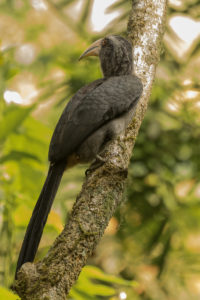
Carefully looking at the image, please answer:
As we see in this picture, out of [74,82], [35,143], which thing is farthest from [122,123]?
[74,82]

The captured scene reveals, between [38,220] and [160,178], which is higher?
[160,178]

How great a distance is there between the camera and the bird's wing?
184cm

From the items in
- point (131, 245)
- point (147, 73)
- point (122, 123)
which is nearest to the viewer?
point (122, 123)

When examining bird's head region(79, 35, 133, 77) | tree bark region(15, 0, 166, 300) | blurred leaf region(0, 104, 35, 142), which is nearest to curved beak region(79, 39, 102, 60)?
bird's head region(79, 35, 133, 77)

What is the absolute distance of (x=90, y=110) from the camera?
1.91 m

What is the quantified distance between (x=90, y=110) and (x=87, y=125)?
76 millimetres

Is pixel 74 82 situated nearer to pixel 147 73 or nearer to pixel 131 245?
pixel 147 73

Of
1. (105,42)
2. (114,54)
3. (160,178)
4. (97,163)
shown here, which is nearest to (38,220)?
(97,163)

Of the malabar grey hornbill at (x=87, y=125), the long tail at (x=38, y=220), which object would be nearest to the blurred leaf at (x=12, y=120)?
the malabar grey hornbill at (x=87, y=125)

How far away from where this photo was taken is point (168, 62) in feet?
10.5

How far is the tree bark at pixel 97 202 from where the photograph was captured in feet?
4.57

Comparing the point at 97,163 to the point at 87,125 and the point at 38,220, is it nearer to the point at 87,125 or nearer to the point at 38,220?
the point at 87,125

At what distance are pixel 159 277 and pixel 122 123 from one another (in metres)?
1.47

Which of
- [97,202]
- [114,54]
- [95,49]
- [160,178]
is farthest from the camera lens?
[160,178]
